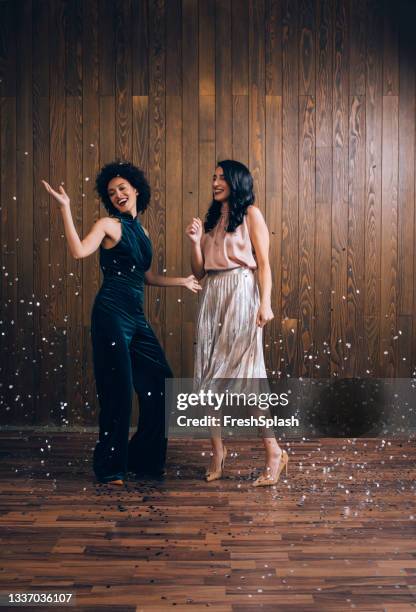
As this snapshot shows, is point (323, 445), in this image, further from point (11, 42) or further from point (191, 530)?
point (11, 42)

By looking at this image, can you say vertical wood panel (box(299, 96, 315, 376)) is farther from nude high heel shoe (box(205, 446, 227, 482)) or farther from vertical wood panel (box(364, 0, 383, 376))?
nude high heel shoe (box(205, 446, 227, 482))

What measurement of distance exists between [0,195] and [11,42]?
0.86 meters

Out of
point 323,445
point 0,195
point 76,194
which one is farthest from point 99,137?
point 323,445

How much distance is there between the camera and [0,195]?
436 centimetres

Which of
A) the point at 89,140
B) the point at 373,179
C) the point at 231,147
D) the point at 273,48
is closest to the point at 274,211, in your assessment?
the point at 231,147

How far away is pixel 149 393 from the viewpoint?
11.2 ft

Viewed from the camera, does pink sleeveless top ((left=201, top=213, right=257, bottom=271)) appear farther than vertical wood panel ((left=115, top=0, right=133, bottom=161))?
No

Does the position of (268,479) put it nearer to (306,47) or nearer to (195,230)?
(195,230)

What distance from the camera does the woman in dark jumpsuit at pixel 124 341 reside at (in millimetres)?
3334

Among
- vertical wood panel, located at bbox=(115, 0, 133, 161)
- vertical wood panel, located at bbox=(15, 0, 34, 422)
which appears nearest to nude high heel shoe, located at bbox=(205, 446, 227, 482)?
vertical wood panel, located at bbox=(15, 0, 34, 422)

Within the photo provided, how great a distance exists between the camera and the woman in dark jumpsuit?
10.9ft

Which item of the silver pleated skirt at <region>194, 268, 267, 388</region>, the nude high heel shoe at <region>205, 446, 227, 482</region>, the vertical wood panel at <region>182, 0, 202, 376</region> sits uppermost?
the vertical wood panel at <region>182, 0, 202, 376</region>

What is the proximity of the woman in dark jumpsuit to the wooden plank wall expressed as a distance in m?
0.85

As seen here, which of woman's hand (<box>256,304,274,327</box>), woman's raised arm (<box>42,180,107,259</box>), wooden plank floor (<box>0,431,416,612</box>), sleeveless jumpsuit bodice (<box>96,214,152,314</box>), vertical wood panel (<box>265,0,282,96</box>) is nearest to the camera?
wooden plank floor (<box>0,431,416,612</box>)
